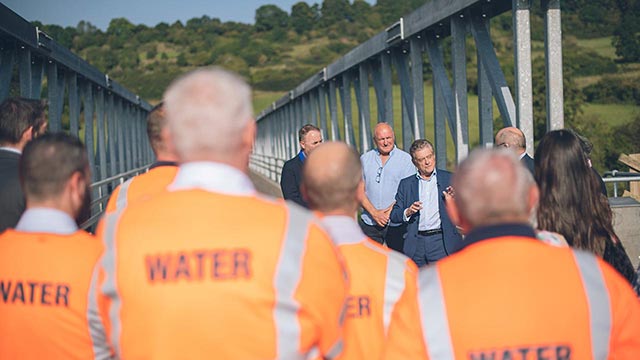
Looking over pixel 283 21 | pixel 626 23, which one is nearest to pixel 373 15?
pixel 283 21

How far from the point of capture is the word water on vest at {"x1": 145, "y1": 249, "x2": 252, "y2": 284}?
7.27ft

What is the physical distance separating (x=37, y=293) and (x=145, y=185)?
1.07 metres

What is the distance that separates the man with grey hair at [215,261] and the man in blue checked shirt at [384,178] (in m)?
5.84

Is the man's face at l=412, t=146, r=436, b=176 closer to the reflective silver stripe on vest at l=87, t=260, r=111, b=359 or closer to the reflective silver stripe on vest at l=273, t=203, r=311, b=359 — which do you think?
→ the reflective silver stripe on vest at l=87, t=260, r=111, b=359

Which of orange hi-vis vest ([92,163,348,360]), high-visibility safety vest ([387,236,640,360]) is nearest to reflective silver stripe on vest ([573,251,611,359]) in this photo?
high-visibility safety vest ([387,236,640,360])

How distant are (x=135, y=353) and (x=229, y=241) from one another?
415 mm

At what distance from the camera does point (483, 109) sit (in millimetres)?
7844

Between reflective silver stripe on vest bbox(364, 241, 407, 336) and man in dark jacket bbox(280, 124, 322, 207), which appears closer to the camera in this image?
reflective silver stripe on vest bbox(364, 241, 407, 336)

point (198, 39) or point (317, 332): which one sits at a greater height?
point (198, 39)

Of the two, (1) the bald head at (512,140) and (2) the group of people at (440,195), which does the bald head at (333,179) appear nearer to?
(2) the group of people at (440,195)

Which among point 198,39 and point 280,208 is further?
point 198,39

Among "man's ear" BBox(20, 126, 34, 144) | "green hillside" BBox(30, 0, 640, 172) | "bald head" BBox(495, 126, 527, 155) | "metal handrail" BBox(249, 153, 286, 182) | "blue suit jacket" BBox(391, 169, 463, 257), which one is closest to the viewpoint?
"man's ear" BBox(20, 126, 34, 144)

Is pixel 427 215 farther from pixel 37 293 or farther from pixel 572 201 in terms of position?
pixel 37 293

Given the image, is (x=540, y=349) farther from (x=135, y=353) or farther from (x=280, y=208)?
(x=135, y=353)
